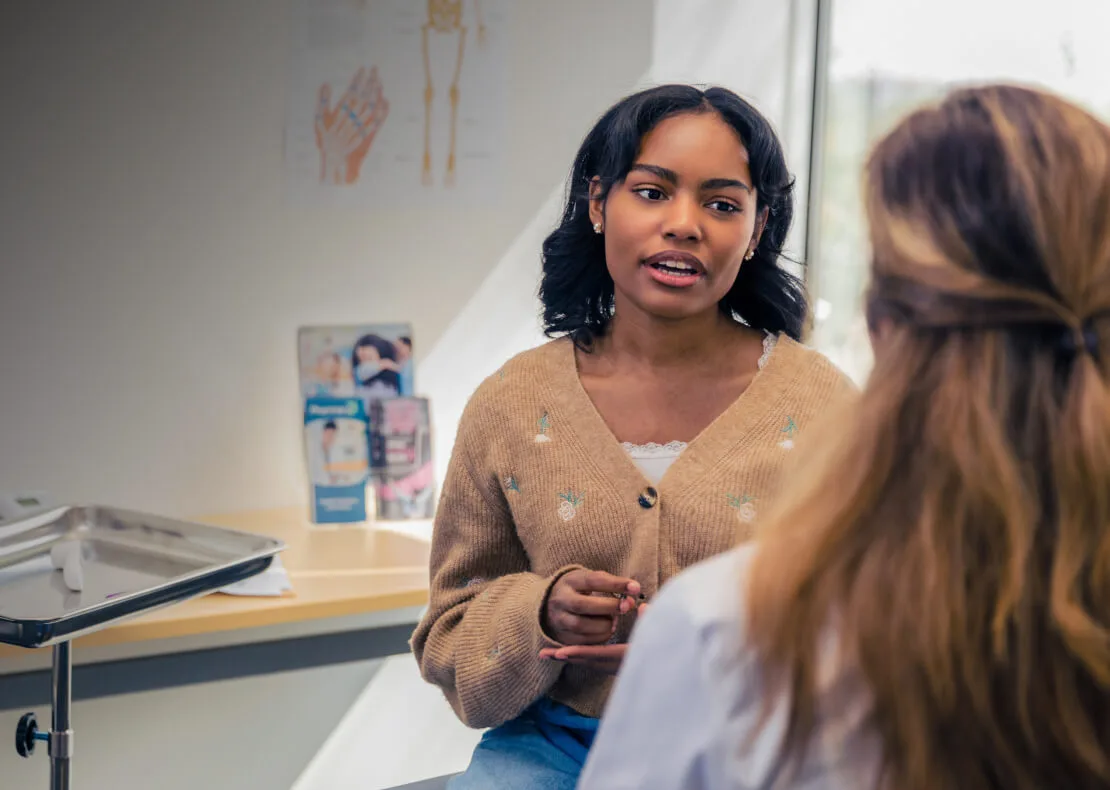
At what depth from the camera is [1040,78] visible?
246cm

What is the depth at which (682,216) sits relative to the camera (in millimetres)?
1444

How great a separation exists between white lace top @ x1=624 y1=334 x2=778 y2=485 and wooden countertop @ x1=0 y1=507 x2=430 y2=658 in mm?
698

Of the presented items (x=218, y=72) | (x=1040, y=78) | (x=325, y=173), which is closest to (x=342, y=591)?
(x=325, y=173)

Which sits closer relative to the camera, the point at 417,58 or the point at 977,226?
the point at 977,226

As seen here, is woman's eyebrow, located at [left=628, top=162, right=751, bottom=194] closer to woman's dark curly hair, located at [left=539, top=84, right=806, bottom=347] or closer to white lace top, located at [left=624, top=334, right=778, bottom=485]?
woman's dark curly hair, located at [left=539, top=84, right=806, bottom=347]

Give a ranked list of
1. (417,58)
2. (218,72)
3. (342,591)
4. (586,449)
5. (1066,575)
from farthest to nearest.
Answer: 1. (417,58)
2. (218,72)
3. (342,591)
4. (586,449)
5. (1066,575)

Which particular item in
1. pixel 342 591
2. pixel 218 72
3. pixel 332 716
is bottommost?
pixel 332 716

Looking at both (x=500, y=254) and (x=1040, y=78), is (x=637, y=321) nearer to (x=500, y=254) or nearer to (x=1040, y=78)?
(x=500, y=254)

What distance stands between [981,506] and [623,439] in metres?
0.84

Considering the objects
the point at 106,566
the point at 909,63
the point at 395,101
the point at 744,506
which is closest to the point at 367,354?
the point at 395,101

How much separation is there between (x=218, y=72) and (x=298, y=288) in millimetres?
463

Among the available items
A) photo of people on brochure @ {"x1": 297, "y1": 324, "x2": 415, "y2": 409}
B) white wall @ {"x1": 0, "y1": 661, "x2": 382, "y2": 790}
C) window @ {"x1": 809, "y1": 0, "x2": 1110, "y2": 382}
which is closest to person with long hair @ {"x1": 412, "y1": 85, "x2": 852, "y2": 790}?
window @ {"x1": 809, "y1": 0, "x2": 1110, "y2": 382}

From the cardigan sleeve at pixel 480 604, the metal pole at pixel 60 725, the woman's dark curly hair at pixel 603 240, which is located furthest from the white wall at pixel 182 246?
the cardigan sleeve at pixel 480 604

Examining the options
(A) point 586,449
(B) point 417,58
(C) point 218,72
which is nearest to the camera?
(A) point 586,449
